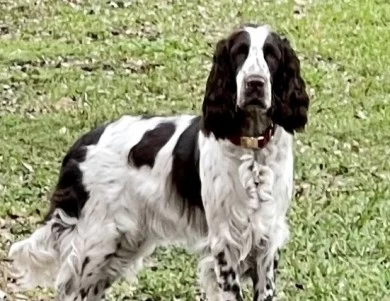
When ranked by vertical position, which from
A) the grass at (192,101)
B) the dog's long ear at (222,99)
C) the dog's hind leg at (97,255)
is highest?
the dog's long ear at (222,99)

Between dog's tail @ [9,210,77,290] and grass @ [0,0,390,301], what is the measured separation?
56 cm

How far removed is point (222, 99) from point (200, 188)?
48cm

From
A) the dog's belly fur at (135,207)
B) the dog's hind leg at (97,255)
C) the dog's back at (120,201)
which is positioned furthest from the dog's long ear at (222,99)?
the dog's hind leg at (97,255)

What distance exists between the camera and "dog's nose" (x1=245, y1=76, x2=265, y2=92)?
5.97 m

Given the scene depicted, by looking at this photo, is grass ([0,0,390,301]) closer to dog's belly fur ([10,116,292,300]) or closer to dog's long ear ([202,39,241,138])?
dog's belly fur ([10,116,292,300])

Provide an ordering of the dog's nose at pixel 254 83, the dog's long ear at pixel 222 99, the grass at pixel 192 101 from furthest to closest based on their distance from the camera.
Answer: the grass at pixel 192 101 < the dog's long ear at pixel 222 99 < the dog's nose at pixel 254 83

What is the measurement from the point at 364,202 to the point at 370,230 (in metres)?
0.59

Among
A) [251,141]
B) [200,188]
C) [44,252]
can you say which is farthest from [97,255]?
[251,141]

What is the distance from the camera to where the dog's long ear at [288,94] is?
20.3 ft

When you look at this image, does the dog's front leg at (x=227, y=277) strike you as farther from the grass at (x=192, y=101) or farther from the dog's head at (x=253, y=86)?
the grass at (x=192, y=101)

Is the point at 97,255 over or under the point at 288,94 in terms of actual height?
under

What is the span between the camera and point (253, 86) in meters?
5.98

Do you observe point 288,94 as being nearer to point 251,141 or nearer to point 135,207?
point 251,141

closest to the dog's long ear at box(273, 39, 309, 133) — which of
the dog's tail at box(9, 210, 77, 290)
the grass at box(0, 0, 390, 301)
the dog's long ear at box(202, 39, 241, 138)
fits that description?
the dog's long ear at box(202, 39, 241, 138)
